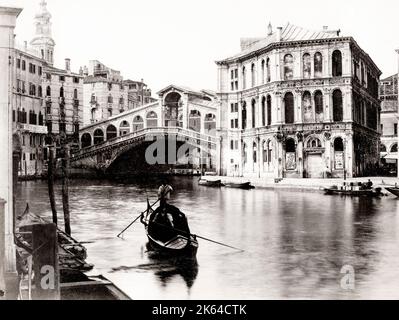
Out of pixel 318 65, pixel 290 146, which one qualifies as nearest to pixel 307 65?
pixel 318 65

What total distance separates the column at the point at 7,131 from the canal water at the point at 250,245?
1.42 m

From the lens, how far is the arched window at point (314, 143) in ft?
72.4

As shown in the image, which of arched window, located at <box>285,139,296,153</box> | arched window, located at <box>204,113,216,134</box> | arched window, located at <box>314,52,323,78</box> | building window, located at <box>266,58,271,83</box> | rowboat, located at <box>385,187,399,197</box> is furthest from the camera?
arched window, located at <box>204,113,216,134</box>

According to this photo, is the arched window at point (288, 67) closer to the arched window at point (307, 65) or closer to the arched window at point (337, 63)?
the arched window at point (307, 65)

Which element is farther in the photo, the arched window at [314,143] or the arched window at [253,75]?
the arched window at [253,75]

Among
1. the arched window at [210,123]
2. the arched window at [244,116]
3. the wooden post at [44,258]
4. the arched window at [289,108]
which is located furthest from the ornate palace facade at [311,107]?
the wooden post at [44,258]

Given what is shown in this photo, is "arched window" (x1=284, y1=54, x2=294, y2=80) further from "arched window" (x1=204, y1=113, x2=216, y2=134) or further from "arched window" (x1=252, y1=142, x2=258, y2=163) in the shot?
"arched window" (x1=204, y1=113, x2=216, y2=134)

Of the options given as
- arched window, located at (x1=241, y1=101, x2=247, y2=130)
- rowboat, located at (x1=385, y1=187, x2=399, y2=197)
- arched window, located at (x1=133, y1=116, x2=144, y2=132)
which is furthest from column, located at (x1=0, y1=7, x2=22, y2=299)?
arched window, located at (x1=241, y1=101, x2=247, y2=130)

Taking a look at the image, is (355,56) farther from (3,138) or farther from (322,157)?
(3,138)

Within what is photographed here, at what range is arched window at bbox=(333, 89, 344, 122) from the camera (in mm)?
21844

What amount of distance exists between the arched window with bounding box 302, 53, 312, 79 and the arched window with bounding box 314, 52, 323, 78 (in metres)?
0.21

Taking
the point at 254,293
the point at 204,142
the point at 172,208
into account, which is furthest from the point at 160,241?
the point at 204,142

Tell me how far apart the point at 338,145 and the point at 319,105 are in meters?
1.92

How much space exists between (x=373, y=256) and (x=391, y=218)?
454cm
